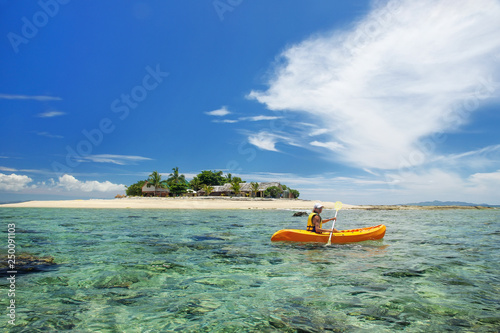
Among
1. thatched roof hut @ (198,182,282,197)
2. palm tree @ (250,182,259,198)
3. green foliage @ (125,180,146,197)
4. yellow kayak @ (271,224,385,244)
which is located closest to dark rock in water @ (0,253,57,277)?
yellow kayak @ (271,224,385,244)

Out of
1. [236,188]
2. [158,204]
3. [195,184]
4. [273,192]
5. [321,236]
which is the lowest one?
[158,204]

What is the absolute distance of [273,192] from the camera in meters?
85.5

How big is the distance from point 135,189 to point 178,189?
23.9m

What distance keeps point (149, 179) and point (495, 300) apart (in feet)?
296

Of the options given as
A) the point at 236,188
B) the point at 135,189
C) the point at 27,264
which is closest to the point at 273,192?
the point at 236,188

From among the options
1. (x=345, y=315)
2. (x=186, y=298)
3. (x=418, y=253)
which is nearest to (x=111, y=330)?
(x=186, y=298)

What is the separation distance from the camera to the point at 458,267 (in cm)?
959

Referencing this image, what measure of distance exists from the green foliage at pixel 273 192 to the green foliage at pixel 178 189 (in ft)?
77.9

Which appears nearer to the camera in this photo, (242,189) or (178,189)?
(178,189)

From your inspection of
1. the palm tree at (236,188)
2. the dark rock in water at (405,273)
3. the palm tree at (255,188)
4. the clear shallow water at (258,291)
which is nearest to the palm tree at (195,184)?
the palm tree at (236,188)

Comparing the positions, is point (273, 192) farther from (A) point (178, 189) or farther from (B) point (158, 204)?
(B) point (158, 204)

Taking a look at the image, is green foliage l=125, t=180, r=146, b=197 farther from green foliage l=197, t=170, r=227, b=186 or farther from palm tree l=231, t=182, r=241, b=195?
palm tree l=231, t=182, r=241, b=195

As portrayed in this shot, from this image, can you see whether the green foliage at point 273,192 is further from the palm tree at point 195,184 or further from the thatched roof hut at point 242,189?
the palm tree at point 195,184

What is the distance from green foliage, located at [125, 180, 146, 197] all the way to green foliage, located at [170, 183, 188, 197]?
20.1m
